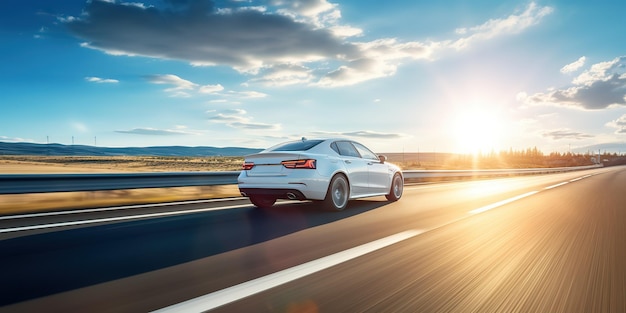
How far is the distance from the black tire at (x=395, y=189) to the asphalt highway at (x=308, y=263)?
3.56 m

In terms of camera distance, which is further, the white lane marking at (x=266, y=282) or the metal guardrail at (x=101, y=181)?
the metal guardrail at (x=101, y=181)

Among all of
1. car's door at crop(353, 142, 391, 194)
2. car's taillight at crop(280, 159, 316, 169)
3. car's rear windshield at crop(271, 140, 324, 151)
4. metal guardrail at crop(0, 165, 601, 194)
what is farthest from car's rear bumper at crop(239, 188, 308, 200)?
metal guardrail at crop(0, 165, 601, 194)

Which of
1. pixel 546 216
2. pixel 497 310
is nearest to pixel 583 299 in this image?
pixel 497 310

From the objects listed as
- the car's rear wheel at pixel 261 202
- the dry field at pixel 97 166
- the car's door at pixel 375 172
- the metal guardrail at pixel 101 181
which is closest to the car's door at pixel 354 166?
the car's door at pixel 375 172

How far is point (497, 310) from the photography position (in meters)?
3.17

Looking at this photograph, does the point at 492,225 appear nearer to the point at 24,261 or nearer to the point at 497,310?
the point at 497,310

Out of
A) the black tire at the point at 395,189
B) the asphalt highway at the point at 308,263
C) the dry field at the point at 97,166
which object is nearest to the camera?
the asphalt highway at the point at 308,263

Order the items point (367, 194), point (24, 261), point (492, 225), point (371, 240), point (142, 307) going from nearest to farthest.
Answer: point (142, 307), point (24, 261), point (371, 240), point (492, 225), point (367, 194)

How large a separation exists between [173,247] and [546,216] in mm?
6846

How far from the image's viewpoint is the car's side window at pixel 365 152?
35.6 ft

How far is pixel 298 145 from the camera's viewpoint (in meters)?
9.76

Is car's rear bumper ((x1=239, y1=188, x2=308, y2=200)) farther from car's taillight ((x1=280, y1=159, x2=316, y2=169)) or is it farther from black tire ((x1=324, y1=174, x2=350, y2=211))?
black tire ((x1=324, y1=174, x2=350, y2=211))

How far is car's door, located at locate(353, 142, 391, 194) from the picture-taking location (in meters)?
10.9

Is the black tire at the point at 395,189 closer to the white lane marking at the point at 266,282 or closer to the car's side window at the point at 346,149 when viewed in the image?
the car's side window at the point at 346,149
